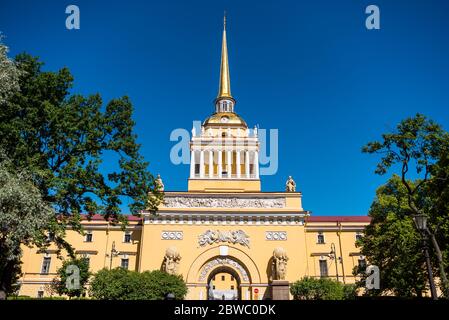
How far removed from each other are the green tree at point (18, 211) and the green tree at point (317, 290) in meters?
20.0

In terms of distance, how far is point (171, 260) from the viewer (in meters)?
31.4

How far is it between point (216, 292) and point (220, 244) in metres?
33.4

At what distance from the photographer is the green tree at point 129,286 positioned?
25656 mm

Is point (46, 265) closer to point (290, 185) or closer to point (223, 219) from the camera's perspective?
point (223, 219)

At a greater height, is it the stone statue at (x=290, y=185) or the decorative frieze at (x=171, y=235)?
the stone statue at (x=290, y=185)

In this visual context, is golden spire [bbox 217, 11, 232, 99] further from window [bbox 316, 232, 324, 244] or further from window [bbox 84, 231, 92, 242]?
window [bbox 84, 231, 92, 242]

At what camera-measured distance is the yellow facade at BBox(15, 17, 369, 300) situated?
32688 millimetres

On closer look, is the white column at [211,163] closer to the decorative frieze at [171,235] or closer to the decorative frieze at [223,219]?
the decorative frieze at [223,219]

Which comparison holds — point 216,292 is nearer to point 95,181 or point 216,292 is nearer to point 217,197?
point 217,197

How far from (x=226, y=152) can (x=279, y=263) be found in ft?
56.2

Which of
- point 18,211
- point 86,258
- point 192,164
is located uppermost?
point 192,164

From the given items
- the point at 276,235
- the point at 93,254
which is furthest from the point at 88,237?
the point at 276,235

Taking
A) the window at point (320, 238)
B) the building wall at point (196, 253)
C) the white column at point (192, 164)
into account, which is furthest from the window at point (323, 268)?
the white column at point (192, 164)
